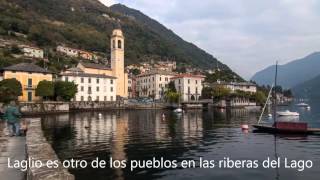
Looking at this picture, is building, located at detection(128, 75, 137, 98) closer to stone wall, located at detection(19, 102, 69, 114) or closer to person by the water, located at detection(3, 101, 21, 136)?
stone wall, located at detection(19, 102, 69, 114)

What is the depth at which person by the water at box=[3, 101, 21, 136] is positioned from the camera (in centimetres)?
2706

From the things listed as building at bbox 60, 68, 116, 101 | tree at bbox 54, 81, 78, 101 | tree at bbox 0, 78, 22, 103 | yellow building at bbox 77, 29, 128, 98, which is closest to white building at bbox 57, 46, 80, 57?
yellow building at bbox 77, 29, 128, 98

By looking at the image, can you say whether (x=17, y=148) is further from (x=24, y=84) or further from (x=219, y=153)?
(x=24, y=84)

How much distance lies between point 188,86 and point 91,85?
4808 cm

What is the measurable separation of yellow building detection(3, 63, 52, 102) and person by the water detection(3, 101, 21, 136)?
3034 inches

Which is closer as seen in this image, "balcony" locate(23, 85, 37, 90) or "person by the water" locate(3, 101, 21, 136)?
"person by the water" locate(3, 101, 21, 136)

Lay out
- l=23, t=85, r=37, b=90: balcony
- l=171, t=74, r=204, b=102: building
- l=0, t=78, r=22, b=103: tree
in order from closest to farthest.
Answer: l=0, t=78, r=22, b=103: tree, l=23, t=85, r=37, b=90: balcony, l=171, t=74, r=204, b=102: building

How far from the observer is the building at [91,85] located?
12469 centimetres

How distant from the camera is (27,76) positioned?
336 ft

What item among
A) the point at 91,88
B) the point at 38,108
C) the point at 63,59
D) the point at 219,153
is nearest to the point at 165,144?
the point at 219,153

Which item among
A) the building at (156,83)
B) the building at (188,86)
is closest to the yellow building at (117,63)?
the building at (156,83)

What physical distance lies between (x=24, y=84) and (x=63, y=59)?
2752 inches

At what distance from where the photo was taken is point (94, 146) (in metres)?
31.7

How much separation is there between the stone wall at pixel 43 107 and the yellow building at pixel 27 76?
22.1 feet
